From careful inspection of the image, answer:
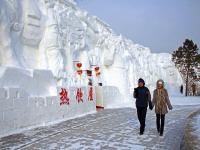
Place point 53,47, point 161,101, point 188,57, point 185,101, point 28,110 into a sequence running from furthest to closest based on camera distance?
point 188,57 → point 185,101 → point 53,47 → point 28,110 → point 161,101

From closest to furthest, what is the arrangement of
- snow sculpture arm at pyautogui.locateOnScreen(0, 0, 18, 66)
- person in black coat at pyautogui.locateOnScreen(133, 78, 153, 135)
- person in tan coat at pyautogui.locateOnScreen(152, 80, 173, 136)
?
person in tan coat at pyautogui.locateOnScreen(152, 80, 173, 136)
person in black coat at pyautogui.locateOnScreen(133, 78, 153, 135)
snow sculpture arm at pyautogui.locateOnScreen(0, 0, 18, 66)

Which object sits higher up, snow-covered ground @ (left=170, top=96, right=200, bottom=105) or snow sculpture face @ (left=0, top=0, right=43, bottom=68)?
snow sculpture face @ (left=0, top=0, right=43, bottom=68)

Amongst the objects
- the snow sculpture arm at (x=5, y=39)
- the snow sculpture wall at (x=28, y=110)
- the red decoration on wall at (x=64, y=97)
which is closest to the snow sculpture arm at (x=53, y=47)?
the snow sculpture arm at (x=5, y=39)

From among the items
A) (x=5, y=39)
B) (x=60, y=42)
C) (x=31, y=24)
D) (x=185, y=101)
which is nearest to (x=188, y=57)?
(x=185, y=101)

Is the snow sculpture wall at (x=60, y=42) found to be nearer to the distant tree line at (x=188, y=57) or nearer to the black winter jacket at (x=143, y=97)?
the black winter jacket at (x=143, y=97)

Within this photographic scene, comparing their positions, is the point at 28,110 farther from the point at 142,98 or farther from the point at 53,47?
the point at 53,47

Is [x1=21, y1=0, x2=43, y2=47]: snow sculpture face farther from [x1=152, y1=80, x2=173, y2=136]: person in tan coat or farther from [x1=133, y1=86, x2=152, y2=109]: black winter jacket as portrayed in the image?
[x1=152, y1=80, x2=173, y2=136]: person in tan coat

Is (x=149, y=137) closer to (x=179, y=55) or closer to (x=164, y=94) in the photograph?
(x=164, y=94)

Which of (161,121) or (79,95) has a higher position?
(79,95)

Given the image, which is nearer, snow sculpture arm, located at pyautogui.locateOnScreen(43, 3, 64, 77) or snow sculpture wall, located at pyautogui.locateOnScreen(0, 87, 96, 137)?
snow sculpture wall, located at pyautogui.locateOnScreen(0, 87, 96, 137)

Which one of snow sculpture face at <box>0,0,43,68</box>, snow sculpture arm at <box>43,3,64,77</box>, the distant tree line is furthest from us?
the distant tree line

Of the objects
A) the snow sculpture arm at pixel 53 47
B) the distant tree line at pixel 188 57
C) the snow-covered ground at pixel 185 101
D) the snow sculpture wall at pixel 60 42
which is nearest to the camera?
the snow sculpture wall at pixel 60 42

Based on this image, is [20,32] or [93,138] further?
[20,32]

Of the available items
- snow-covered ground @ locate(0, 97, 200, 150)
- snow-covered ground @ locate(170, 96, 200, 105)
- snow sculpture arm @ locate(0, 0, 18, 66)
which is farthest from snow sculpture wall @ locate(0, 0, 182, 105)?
snow-covered ground @ locate(0, 97, 200, 150)
